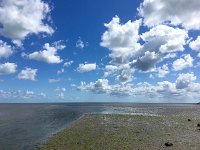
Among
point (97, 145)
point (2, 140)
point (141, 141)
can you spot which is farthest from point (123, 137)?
point (2, 140)

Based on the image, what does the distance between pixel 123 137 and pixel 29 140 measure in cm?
1426

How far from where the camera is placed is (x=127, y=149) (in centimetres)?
3172

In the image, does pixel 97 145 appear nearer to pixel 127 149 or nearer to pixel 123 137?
pixel 127 149

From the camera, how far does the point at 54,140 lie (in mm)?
38750

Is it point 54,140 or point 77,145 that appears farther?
point 54,140

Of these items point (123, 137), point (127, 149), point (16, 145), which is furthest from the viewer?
point (123, 137)

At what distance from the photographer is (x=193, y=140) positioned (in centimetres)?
3784

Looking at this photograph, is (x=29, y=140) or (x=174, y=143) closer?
(x=174, y=143)

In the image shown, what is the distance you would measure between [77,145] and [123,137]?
28.0ft

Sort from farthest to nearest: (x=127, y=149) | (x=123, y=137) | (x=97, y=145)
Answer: (x=123, y=137) < (x=97, y=145) < (x=127, y=149)

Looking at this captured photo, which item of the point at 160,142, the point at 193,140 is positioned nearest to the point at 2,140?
the point at 160,142

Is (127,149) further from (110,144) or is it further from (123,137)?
(123,137)

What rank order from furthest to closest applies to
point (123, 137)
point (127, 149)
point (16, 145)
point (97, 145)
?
point (123, 137), point (16, 145), point (97, 145), point (127, 149)

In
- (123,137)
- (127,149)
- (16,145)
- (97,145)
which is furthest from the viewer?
(123,137)
